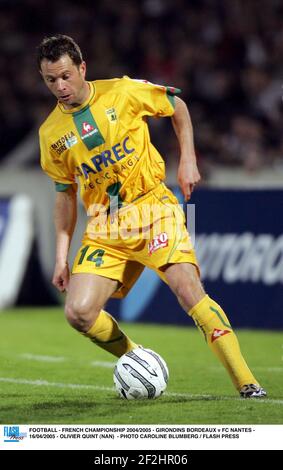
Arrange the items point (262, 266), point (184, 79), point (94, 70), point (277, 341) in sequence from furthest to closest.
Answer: point (94, 70) < point (184, 79) < point (262, 266) < point (277, 341)

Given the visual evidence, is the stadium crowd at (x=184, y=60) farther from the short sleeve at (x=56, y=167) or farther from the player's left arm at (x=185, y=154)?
the short sleeve at (x=56, y=167)

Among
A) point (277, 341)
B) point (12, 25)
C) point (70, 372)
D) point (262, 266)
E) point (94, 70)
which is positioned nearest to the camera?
point (70, 372)

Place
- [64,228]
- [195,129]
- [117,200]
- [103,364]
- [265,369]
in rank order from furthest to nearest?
[195,129]
[103,364]
[265,369]
[64,228]
[117,200]

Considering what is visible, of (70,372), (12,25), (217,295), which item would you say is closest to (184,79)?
(12,25)

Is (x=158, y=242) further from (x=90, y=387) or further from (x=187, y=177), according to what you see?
(x=90, y=387)

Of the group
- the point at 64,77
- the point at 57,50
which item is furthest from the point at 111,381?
the point at 57,50

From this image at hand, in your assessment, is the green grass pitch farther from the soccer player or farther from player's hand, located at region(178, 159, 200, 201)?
player's hand, located at region(178, 159, 200, 201)

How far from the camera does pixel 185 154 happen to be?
6.58 metres

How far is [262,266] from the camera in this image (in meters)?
10.8

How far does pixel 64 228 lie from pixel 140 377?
3.57 ft

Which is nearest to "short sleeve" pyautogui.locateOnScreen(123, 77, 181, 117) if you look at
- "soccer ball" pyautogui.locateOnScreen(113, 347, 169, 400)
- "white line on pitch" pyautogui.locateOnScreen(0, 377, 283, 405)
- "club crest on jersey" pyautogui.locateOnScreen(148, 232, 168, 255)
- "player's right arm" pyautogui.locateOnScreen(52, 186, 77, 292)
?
"player's right arm" pyautogui.locateOnScreen(52, 186, 77, 292)

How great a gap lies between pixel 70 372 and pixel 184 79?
839 centimetres

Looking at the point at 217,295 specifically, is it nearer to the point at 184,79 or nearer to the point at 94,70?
the point at 184,79

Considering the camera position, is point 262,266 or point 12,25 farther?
point 12,25
